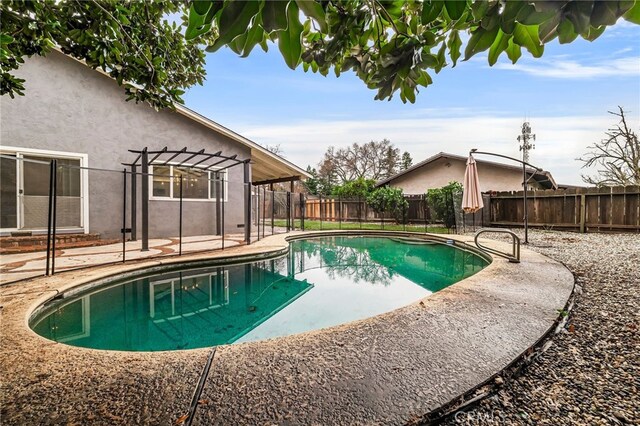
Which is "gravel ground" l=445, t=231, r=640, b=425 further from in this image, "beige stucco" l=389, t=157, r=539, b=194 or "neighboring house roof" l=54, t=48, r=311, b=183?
"beige stucco" l=389, t=157, r=539, b=194

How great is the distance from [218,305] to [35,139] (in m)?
7.12

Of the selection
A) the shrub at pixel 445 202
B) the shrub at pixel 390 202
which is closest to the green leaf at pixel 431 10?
the shrub at pixel 445 202

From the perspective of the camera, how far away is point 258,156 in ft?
37.0

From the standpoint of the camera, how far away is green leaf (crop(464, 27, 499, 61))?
998 mm

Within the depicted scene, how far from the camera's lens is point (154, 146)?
873 centimetres

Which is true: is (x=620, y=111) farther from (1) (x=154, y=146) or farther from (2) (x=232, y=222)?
(1) (x=154, y=146)

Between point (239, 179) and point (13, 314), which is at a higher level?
point (239, 179)

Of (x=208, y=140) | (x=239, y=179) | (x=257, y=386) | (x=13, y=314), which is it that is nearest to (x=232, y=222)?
(x=239, y=179)

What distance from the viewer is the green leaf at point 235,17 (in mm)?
678

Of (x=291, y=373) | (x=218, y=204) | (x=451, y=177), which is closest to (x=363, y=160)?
(x=451, y=177)

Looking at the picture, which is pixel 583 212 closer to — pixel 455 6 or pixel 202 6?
pixel 455 6

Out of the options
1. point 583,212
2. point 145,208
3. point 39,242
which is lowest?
point 39,242

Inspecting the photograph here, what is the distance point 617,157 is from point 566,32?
20216 millimetres

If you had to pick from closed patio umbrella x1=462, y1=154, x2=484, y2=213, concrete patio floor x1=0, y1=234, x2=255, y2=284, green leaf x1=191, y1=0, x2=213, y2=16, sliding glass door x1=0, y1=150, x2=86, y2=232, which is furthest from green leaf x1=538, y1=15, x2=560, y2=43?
sliding glass door x1=0, y1=150, x2=86, y2=232
